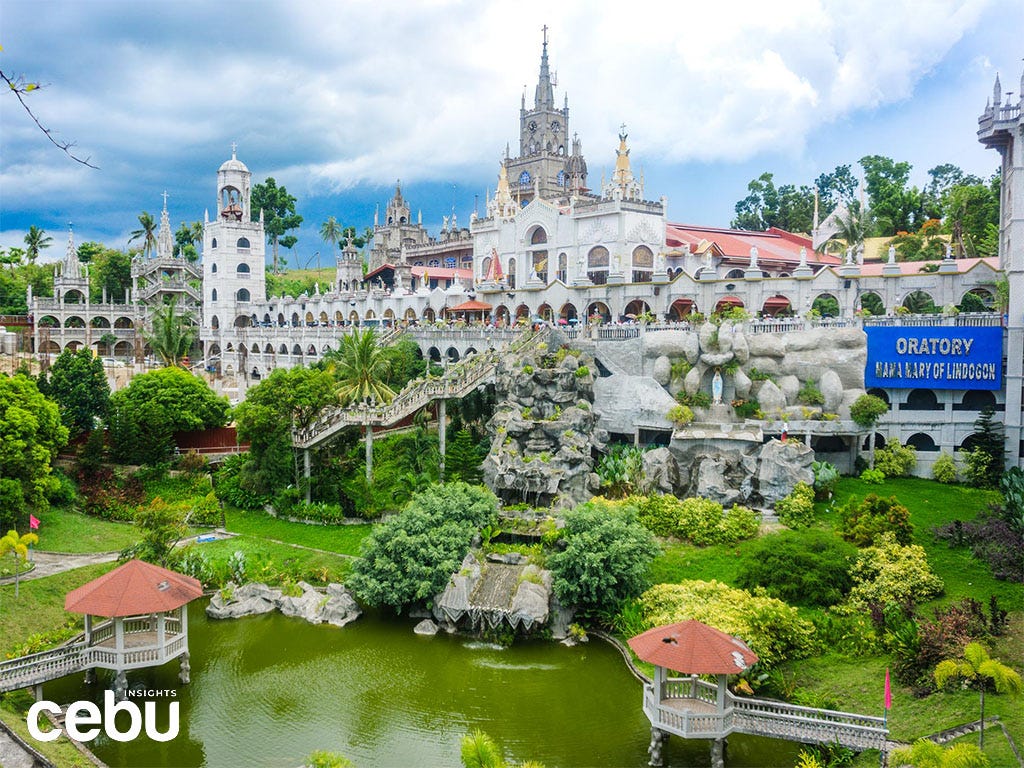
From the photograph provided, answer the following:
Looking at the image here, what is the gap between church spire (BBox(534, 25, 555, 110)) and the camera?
8381 cm

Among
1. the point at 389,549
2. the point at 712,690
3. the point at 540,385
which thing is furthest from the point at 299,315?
the point at 712,690

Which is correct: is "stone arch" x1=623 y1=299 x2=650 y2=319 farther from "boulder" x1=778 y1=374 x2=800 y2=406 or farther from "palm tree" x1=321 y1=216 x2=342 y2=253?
"palm tree" x1=321 y1=216 x2=342 y2=253

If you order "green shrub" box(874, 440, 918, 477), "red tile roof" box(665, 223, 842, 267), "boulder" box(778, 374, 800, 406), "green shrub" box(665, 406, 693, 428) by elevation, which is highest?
"red tile roof" box(665, 223, 842, 267)

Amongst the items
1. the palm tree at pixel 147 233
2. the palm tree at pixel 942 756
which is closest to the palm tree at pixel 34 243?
the palm tree at pixel 147 233

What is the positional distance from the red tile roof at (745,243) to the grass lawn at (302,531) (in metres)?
25.7

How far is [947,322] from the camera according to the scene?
3155cm

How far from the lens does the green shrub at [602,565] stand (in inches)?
891

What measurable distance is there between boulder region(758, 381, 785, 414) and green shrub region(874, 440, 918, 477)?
3962 millimetres

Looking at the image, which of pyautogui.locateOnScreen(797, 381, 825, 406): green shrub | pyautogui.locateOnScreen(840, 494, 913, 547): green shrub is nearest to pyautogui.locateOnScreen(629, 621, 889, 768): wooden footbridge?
pyautogui.locateOnScreen(840, 494, 913, 547): green shrub

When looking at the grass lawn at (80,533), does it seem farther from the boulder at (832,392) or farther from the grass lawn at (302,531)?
the boulder at (832,392)

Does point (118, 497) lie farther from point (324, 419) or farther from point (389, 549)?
point (389, 549)

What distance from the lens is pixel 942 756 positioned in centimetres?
1368

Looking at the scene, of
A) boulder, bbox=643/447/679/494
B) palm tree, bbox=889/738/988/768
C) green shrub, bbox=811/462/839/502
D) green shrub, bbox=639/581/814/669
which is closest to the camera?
palm tree, bbox=889/738/988/768

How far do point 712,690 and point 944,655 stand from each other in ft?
16.0
